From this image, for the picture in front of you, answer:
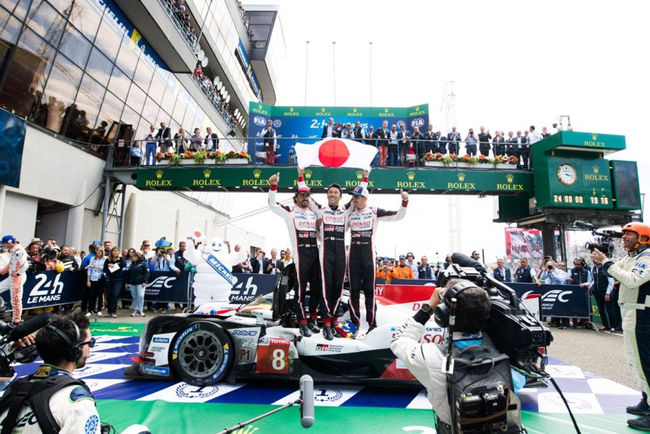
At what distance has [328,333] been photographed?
13.2 ft

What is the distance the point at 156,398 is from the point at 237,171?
1058 cm

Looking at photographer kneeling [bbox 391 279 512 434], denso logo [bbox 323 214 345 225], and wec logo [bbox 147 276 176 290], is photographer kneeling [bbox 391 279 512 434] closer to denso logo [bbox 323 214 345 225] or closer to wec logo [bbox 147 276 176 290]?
denso logo [bbox 323 214 345 225]

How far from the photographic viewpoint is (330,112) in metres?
18.9

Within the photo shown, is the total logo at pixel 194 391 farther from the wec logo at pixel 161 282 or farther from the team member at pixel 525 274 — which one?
the team member at pixel 525 274

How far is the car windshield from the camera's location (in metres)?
4.32

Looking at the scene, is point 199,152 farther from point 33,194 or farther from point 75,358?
point 75,358

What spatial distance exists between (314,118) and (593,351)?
1514cm

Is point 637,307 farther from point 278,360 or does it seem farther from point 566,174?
point 566,174

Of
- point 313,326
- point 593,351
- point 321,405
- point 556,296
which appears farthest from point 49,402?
point 556,296

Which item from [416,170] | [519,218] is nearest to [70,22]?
[416,170]

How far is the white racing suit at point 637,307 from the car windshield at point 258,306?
132 inches

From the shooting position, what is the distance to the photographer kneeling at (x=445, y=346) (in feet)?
5.67

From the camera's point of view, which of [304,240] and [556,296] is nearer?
[304,240]

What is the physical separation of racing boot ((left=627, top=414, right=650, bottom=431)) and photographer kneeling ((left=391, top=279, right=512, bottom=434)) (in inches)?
95.2
